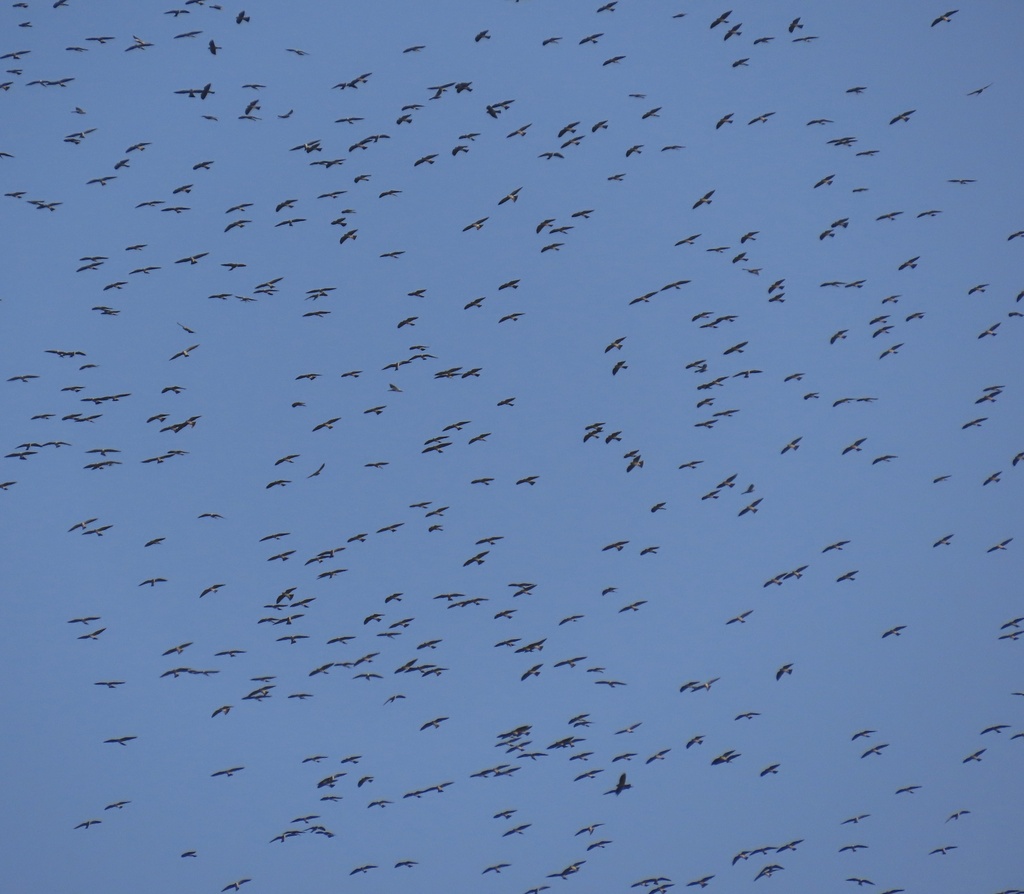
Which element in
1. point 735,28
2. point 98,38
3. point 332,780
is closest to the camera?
point 98,38

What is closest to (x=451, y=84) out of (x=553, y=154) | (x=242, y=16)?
(x=553, y=154)

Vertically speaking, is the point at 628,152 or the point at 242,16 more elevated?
the point at 242,16

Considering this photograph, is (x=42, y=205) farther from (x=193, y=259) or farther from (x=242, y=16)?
(x=242, y=16)

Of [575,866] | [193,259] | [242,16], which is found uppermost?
[242,16]

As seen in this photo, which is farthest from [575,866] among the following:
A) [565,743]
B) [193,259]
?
[193,259]

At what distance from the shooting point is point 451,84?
2400 inches

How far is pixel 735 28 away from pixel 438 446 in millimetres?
27870

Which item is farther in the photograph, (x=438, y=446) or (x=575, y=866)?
(x=438, y=446)

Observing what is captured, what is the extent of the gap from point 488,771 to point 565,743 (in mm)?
4802

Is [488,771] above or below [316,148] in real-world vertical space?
below

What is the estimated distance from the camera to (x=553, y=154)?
210 feet

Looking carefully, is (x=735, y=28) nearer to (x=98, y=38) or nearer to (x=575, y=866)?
(x=98, y=38)

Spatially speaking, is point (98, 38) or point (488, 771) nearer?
point (98, 38)

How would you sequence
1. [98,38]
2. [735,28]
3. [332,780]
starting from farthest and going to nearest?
[735,28], [332,780], [98,38]
